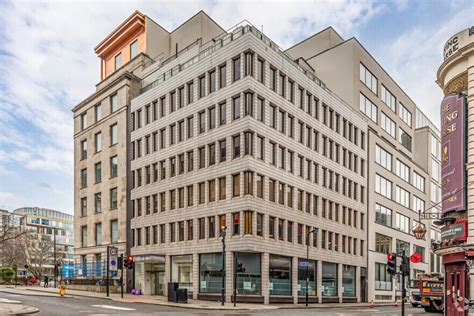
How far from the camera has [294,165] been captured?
4766 cm

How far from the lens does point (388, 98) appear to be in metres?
69.8

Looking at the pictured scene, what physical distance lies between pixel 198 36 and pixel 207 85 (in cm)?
1340

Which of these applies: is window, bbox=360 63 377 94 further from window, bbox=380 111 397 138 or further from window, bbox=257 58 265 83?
window, bbox=257 58 265 83

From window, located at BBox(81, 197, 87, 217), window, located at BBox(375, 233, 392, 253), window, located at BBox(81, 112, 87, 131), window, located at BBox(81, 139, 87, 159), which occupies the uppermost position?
window, located at BBox(81, 112, 87, 131)

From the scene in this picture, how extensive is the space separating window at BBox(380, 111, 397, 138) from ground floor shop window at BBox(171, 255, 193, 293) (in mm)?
33494

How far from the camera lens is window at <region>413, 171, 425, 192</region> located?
249 feet

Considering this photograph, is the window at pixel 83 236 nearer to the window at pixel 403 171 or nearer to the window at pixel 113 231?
the window at pixel 113 231

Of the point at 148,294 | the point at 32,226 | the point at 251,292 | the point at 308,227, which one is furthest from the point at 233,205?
the point at 32,226

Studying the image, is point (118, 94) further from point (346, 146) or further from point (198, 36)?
point (346, 146)

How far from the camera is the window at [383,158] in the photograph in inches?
2514

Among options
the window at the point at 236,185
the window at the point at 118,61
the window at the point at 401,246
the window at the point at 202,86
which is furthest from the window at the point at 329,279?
the window at the point at 118,61

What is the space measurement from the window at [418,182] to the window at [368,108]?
51.2 ft

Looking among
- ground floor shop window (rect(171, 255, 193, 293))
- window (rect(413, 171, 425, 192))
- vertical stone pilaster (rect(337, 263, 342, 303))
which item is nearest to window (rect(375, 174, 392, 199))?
window (rect(413, 171, 425, 192))

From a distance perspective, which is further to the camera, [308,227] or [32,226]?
[32,226]
